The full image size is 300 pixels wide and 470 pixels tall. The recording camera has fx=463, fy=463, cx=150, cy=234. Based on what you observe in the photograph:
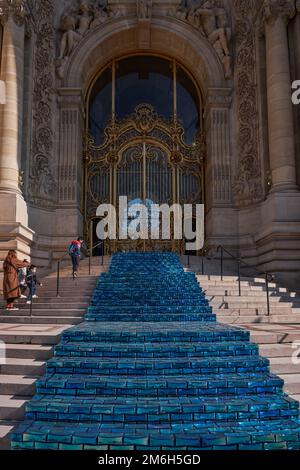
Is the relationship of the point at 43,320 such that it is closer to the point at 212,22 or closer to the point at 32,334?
the point at 32,334

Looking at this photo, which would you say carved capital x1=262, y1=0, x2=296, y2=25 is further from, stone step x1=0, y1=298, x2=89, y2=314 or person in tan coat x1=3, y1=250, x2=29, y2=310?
stone step x1=0, y1=298, x2=89, y2=314

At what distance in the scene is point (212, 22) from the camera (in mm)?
17375

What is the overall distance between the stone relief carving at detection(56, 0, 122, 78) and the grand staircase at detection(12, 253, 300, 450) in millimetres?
13562

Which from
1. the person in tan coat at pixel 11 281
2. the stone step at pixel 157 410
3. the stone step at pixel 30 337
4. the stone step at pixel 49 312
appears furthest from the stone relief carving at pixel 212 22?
the stone step at pixel 157 410

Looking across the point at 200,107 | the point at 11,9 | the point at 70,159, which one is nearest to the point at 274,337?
the point at 70,159

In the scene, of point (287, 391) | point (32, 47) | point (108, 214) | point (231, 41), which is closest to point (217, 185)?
point (108, 214)

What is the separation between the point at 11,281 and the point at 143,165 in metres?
8.69

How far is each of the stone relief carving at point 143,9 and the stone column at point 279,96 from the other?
433cm

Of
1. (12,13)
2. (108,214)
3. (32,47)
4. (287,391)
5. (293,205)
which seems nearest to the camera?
(287,391)

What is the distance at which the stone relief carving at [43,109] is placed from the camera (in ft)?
52.4
